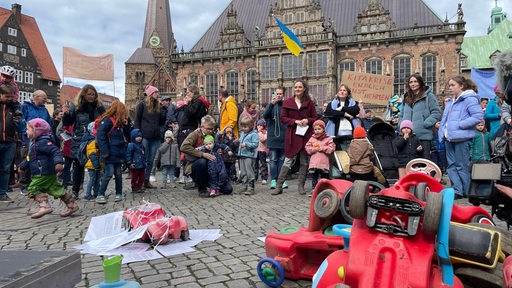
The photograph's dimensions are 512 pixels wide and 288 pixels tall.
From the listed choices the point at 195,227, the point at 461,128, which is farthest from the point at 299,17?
the point at 195,227

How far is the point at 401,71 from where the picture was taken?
33.3m

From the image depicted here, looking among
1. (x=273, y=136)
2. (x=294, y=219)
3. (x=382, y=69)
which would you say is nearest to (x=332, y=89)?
(x=382, y=69)

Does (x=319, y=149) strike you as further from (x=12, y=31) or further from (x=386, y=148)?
(x=12, y=31)

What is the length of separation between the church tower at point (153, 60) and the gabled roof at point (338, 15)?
9.57 meters

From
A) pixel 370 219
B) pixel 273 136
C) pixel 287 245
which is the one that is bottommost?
pixel 287 245

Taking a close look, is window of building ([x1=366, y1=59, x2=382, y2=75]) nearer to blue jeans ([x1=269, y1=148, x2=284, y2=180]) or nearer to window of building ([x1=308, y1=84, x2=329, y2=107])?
window of building ([x1=308, y1=84, x2=329, y2=107])

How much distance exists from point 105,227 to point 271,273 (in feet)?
6.67

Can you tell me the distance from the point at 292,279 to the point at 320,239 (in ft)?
1.39

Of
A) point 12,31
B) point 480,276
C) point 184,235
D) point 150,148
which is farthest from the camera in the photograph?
point 12,31

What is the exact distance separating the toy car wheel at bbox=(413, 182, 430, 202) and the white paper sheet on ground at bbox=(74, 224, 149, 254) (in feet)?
8.04

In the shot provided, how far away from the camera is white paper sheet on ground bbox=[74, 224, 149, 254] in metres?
3.56

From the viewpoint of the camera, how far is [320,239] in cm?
263

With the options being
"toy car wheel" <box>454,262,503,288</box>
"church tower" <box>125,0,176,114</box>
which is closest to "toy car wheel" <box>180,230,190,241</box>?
"toy car wheel" <box>454,262,503,288</box>

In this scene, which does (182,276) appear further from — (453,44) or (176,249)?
(453,44)
